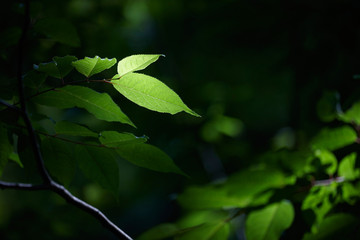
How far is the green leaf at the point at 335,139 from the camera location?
2.39 ft

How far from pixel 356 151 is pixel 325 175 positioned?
0.29ft

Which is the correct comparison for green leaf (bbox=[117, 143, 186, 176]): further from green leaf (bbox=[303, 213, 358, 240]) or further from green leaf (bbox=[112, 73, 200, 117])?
green leaf (bbox=[303, 213, 358, 240])

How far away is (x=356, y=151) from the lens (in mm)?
693

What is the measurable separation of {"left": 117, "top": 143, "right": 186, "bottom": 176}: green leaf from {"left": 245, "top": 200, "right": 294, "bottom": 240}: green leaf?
0.88 ft

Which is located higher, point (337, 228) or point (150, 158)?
point (150, 158)

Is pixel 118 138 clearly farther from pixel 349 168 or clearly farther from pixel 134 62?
→ pixel 349 168

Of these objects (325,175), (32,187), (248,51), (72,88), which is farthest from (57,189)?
(248,51)

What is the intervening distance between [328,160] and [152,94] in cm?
50

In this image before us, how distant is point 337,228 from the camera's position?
0.65 meters

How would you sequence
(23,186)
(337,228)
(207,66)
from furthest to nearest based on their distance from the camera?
(207,66) < (337,228) < (23,186)

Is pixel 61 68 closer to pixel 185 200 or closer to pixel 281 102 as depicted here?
pixel 185 200

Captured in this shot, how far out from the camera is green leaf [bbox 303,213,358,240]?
2.09ft

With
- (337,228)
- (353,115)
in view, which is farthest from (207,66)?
(337,228)

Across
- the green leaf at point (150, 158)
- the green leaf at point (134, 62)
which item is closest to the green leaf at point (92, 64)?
the green leaf at point (134, 62)
